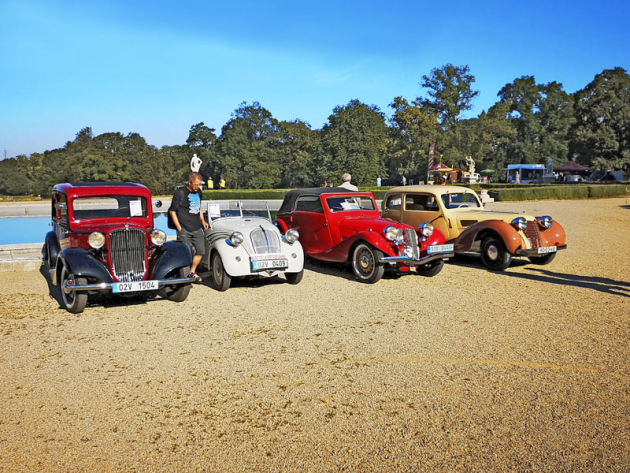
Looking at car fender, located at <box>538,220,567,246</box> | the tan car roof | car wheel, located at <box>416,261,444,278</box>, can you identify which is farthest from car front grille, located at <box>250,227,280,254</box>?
car fender, located at <box>538,220,567,246</box>

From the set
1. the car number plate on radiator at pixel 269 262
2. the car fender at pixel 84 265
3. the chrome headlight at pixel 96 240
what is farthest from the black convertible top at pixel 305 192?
the car fender at pixel 84 265

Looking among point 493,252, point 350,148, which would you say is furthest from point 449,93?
point 493,252

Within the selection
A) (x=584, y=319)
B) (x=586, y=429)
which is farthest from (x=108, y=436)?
(x=584, y=319)

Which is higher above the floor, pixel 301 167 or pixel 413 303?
pixel 301 167

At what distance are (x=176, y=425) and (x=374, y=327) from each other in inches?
121

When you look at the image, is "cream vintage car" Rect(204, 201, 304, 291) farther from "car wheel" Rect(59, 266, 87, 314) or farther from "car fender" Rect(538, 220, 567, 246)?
"car fender" Rect(538, 220, 567, 246)

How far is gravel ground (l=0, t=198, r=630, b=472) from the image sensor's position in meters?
3.30

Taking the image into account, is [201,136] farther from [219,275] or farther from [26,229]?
[219,275]

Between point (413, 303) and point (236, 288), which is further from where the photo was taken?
point (236, 288)

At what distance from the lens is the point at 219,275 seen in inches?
327

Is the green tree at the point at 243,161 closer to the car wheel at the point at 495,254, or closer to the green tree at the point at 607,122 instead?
the green tree at the point at 607,122

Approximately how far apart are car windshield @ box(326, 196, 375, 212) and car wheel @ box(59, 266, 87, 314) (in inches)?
189

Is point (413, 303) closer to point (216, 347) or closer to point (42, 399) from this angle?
point (216, 347)

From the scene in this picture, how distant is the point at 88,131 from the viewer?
71062mm
